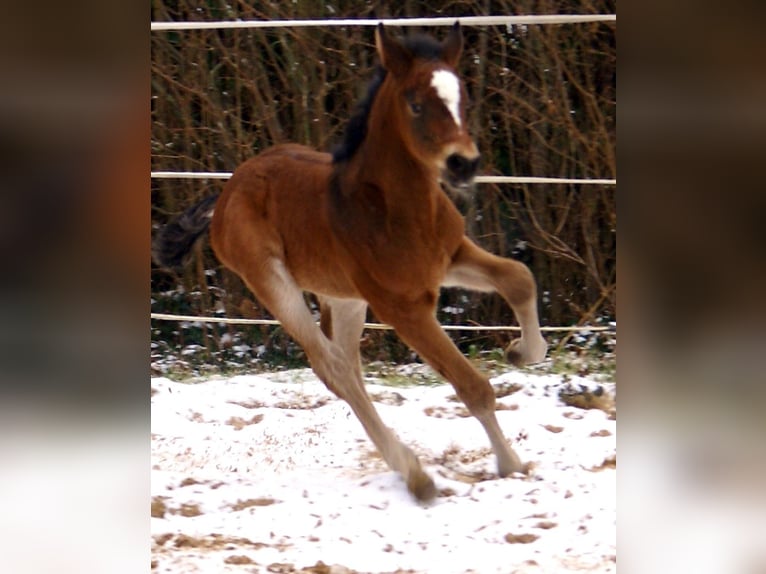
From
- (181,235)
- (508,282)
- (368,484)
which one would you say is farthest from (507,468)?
(181,235)

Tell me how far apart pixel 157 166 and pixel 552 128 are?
1.27 meters

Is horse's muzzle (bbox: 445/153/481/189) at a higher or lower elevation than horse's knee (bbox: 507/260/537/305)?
higher

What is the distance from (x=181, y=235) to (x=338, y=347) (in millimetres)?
635

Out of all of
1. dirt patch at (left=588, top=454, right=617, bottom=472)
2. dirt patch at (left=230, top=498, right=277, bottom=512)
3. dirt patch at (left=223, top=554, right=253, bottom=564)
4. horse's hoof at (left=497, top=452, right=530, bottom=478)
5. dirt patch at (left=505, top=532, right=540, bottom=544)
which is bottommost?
dirt patch at (left=223, top=554, right=253, bottom=564)

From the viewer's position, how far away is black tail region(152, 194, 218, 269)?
285 cm

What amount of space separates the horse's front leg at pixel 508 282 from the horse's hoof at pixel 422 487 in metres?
0.48

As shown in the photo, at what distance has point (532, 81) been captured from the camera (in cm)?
265

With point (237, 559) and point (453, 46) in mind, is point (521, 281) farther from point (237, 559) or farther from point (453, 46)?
point (237, 559)

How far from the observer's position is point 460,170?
8.46 feet

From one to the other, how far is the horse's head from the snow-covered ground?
69cm

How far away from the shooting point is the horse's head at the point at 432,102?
2508 mm
